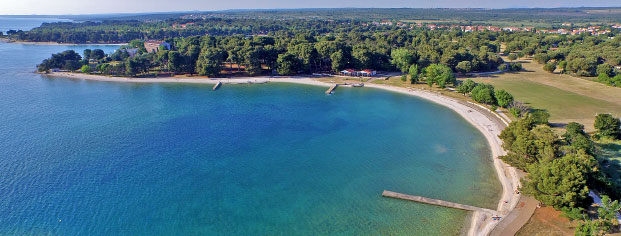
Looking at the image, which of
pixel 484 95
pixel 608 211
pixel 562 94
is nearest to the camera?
pixel 608 211

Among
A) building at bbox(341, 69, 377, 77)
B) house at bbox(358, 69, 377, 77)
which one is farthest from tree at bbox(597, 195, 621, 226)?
building at bbox(341, 69, 377, 77)

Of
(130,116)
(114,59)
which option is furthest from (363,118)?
(114,59)

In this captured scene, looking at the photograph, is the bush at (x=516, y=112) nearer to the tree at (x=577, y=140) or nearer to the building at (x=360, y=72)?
the tree at (x=577, y=140)

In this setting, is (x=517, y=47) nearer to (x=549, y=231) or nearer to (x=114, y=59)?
(x=549, y=231)

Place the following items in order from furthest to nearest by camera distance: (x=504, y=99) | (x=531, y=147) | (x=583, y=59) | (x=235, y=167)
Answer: (x=583, y=59), (x=504, y=99), (x=235, y=167), (x=531, y=147)

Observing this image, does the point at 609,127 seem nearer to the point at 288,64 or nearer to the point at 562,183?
the point at 562,183

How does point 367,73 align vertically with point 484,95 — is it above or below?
above

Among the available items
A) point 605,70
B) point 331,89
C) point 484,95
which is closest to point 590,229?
point 484,95
